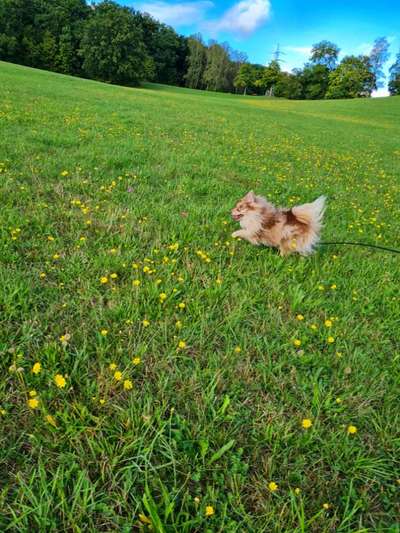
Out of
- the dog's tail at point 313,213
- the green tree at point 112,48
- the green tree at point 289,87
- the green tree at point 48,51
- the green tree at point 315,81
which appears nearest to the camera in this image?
the dog's tail at point 313,213

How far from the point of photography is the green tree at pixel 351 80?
205ft

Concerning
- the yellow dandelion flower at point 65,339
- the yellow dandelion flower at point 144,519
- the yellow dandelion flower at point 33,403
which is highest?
the yellow dandelion flower at point 65,339

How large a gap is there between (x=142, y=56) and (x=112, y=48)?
550cm

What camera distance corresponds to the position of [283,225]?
3.29 metres

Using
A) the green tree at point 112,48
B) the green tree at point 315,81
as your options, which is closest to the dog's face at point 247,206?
the green tree at point 112,48

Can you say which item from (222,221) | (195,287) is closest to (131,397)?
(195,287)

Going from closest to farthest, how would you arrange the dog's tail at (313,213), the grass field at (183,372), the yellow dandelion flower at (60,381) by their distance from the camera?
the grass field at (183,372) < the yellow dandelion flower at (60,381) < the dog's tail at (313,213)

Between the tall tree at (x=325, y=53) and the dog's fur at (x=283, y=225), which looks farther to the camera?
the tall tree at (x=325, y=53)

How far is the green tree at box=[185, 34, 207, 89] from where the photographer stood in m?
66.9

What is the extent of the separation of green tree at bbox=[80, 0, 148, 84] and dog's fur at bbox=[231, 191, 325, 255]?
55492mm

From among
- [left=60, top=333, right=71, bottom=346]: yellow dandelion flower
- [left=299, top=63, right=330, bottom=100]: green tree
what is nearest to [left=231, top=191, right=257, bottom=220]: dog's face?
[left=60, top=333, right=71, bottom=346]: yellow dandelion flower

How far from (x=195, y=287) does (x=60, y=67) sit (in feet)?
198

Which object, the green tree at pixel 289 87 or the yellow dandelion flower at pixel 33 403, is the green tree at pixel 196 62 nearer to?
the green tree at pixel 289 87

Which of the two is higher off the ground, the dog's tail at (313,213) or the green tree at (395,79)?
the green tree at (395,79)
